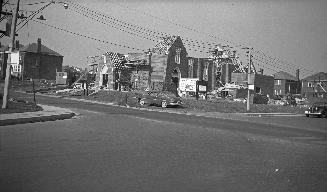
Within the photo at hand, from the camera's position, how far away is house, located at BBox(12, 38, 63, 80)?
74000 mm

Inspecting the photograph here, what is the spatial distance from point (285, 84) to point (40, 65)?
70579mm

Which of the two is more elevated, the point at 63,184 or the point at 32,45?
the point at 32,45

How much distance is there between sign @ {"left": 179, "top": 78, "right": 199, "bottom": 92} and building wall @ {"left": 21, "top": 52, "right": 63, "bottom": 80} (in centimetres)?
4166

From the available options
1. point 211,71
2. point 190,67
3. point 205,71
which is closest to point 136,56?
point 190,67

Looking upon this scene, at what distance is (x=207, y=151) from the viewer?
354 inches

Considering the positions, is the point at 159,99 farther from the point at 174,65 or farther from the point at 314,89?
the point at 314,89

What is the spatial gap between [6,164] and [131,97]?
99.7 ft

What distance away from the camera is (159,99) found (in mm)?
31922

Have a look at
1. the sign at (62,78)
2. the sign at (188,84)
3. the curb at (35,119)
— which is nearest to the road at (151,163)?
the curb at (35,119)

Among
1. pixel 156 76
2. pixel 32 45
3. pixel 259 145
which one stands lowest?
pixel 259 145

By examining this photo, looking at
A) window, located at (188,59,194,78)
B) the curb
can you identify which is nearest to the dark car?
the curb

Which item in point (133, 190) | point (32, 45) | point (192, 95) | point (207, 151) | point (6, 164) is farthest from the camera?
point (32, 45)

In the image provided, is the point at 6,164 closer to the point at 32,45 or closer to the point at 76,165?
the point at 76,165

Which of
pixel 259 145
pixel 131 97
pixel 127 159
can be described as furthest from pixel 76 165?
pixel 131 97
